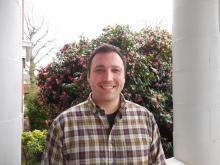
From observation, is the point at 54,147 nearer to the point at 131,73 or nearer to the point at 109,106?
the point at 109,106

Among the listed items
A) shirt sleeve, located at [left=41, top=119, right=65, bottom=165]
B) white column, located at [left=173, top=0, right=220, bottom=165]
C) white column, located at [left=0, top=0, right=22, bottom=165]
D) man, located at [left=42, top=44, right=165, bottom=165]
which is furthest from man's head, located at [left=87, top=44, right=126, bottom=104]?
white column, located at [left=173, top=0, right=220, bottom=165]

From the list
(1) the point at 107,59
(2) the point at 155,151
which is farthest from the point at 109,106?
(2) the point at 155,151

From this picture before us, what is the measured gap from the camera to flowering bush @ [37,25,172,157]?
542 centimetres

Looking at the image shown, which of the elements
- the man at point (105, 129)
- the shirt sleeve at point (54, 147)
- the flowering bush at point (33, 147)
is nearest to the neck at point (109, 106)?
the man at point (105, 129)

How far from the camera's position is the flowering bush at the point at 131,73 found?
5.42 m

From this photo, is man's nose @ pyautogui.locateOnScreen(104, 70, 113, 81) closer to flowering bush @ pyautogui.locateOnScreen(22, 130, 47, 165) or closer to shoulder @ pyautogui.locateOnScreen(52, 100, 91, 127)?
shoulder @ pyautogui.locateOnScreen(52, 100, 91, 127)

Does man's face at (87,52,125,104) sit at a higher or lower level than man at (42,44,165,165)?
higher

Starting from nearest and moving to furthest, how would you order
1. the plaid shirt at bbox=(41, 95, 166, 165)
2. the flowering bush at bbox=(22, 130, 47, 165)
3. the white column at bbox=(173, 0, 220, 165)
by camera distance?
the plaid shirt at bbox=(41, 95, 166, 165) < the white column at bbox=(173, 0, 220, 165) < the flowering bush at bbox=(22, 130, 47, 165)

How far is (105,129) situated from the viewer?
6.23 feet

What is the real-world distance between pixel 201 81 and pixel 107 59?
1301 mm

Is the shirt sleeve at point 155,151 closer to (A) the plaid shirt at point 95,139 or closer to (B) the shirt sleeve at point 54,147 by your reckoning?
(A) the plaid shirt at point 95,139

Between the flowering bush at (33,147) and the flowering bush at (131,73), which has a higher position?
the flowering bush at (131,73)

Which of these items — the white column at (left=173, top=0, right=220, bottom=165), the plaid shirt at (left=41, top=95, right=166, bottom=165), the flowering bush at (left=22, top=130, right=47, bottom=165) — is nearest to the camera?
the plaid shirt at (left=41, top=95, right=166, bottom=165)

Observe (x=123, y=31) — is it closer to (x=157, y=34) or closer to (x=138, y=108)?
(x=157, y=34)
